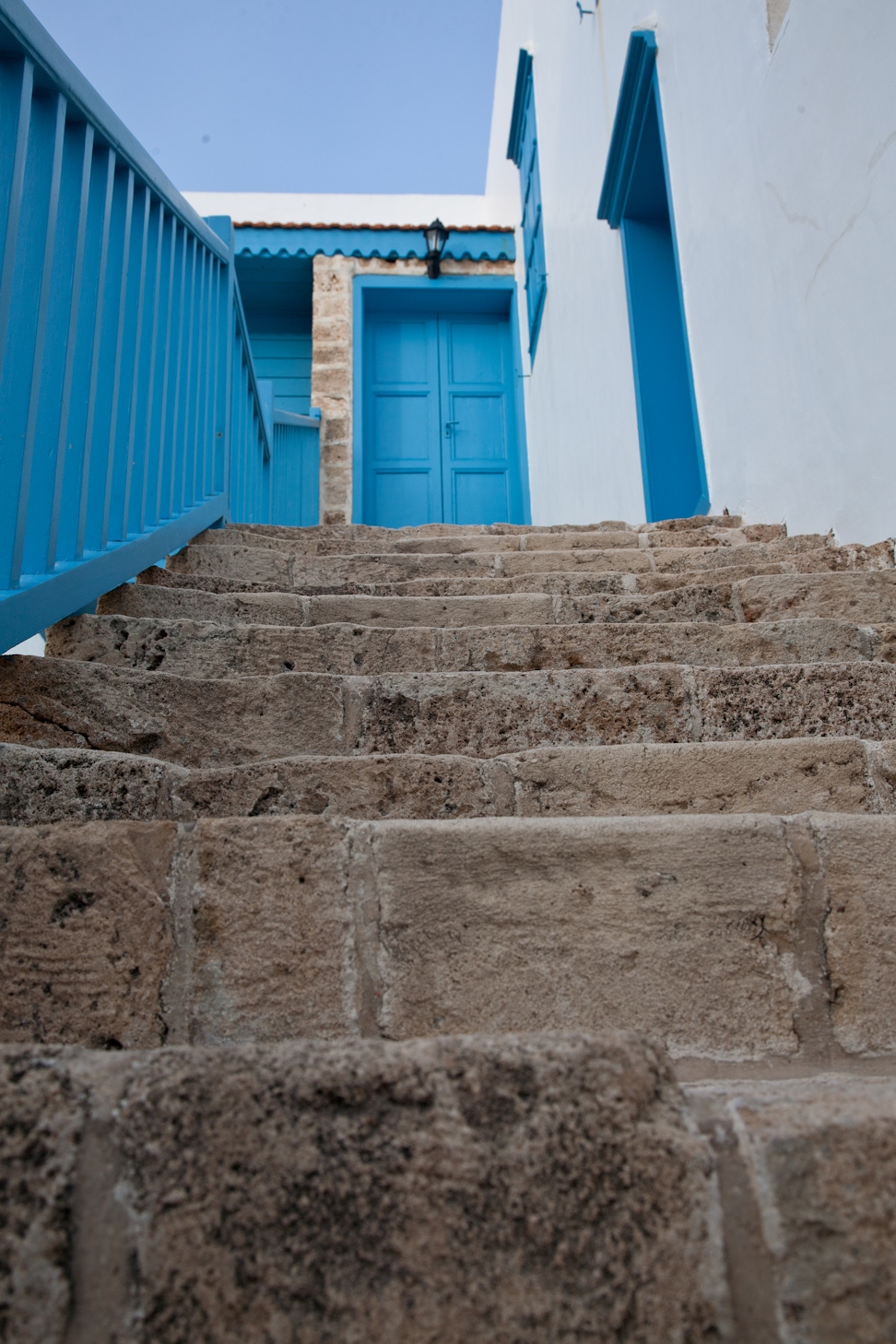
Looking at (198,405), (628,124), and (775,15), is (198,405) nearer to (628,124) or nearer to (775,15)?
(775,15)

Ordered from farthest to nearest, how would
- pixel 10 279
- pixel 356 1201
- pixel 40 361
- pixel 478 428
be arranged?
pixel 478 428
pixel 40 361
pixel 10 279
pixel 356 1201

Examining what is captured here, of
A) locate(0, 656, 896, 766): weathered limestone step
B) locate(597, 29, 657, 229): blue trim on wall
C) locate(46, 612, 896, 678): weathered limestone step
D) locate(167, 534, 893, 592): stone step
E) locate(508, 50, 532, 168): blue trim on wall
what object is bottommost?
locate(0, 656, 896, 766): weathered limestone step

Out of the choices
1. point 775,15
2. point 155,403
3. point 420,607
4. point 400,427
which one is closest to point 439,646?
point 420,607

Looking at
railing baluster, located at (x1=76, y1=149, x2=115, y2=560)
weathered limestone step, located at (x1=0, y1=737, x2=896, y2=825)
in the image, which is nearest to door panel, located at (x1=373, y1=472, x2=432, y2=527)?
railing baluster, located at (x1=76, y1=149, x2=115, y2=560)

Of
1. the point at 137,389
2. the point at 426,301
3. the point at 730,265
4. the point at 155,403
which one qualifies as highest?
the point at 426,301

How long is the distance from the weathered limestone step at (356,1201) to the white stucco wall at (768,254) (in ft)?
7.34

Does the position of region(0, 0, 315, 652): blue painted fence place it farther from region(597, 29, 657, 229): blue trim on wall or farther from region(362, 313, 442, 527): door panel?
region(362, 313, 442, 527): door panel

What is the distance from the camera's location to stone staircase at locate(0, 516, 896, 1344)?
61 centimetres

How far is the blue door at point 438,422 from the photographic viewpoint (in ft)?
24.9

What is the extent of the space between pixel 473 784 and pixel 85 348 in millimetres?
1393

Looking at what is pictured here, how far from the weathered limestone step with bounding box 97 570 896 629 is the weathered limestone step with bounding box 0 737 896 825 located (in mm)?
887

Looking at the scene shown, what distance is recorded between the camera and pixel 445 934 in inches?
39.8

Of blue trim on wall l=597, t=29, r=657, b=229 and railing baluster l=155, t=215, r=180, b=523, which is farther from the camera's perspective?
blue trim on wall l=597, t=29, r=657, b=229

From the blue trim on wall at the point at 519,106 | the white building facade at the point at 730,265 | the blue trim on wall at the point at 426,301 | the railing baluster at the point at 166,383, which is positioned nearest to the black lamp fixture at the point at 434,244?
the blue trim on wall at the point at 426,301
